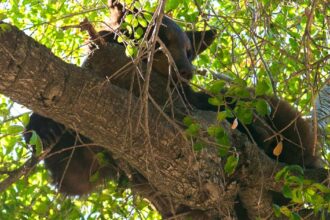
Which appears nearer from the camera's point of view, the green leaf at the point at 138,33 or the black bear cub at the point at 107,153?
the green leaf at the point at 138,33

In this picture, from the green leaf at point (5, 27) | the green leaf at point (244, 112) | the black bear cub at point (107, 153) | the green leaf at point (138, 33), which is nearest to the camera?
the green leaf at point (5, 27)

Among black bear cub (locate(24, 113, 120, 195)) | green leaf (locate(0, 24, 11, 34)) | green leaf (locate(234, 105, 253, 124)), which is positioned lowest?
black bear cub (locate(24, 113, 120, 195))

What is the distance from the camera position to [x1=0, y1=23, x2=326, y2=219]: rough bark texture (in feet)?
8.67

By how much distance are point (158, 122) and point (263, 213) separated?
1.15 m

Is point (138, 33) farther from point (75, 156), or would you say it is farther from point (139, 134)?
point (75, 156)

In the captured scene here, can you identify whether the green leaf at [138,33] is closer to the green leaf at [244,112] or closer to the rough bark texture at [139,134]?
the rough bark texture at [139,134]

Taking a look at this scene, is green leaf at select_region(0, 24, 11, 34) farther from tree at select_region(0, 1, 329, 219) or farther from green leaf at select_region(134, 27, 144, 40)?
green leaf at select_region(134, 27, 144, 40)

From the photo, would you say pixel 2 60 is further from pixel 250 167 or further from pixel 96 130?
pixel 250 167

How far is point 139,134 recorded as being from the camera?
3020 mm

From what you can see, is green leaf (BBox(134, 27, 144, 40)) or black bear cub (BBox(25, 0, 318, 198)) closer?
green leaf (BBox(134, 27, 144, 40))

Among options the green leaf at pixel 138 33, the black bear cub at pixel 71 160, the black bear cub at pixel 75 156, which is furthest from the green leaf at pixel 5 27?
the black bear cub at pixel 71 160

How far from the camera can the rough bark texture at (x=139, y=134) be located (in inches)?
104

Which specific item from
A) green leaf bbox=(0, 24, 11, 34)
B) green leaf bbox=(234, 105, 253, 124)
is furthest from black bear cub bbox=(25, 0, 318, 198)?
green leaf bbox=(0, 24, 11, 34)

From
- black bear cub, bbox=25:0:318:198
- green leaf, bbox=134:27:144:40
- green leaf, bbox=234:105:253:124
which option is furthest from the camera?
black bear cub, bbox=25:0:318:198
